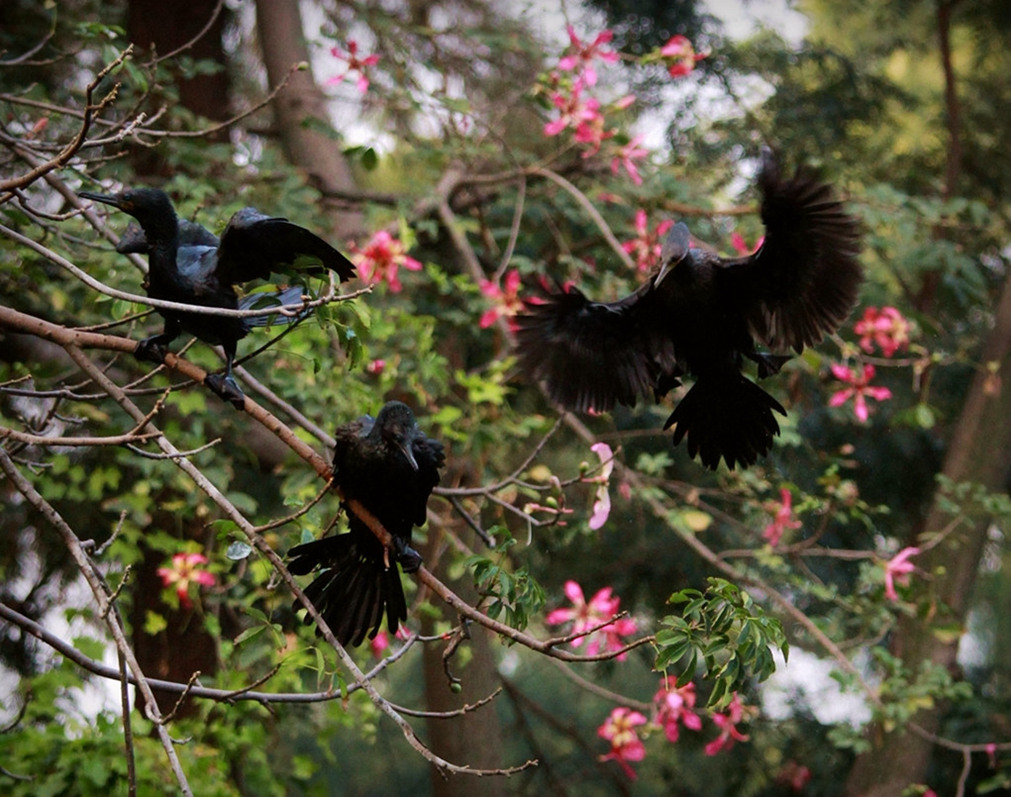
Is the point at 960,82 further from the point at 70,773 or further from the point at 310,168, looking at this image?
the point at 70,773

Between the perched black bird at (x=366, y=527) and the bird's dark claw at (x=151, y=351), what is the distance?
329mm

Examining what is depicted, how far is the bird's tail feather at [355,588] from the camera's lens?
1.93m

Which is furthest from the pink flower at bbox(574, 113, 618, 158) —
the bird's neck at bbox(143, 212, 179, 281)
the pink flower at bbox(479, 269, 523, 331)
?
the bird's neck at bbox(143, 212, 179, 281)

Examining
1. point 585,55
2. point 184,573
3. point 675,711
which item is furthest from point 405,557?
point 585,55

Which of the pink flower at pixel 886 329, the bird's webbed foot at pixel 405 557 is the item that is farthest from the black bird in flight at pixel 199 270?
the pink flower at pixel 886 329

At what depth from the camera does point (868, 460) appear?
4.69 meters

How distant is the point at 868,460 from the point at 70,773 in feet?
11.1

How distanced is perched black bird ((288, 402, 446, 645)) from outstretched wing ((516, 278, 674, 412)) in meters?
0.59

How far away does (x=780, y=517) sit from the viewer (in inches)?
128

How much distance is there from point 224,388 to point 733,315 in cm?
103

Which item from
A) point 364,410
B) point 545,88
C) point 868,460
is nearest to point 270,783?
point 364,410

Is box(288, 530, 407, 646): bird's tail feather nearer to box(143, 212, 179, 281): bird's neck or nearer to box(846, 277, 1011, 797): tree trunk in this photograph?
box(143, 212, 179, 281): bird's neck

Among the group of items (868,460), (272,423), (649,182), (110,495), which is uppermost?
(272,423)

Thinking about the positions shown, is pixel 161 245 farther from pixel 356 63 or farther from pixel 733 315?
pixel 356 63
